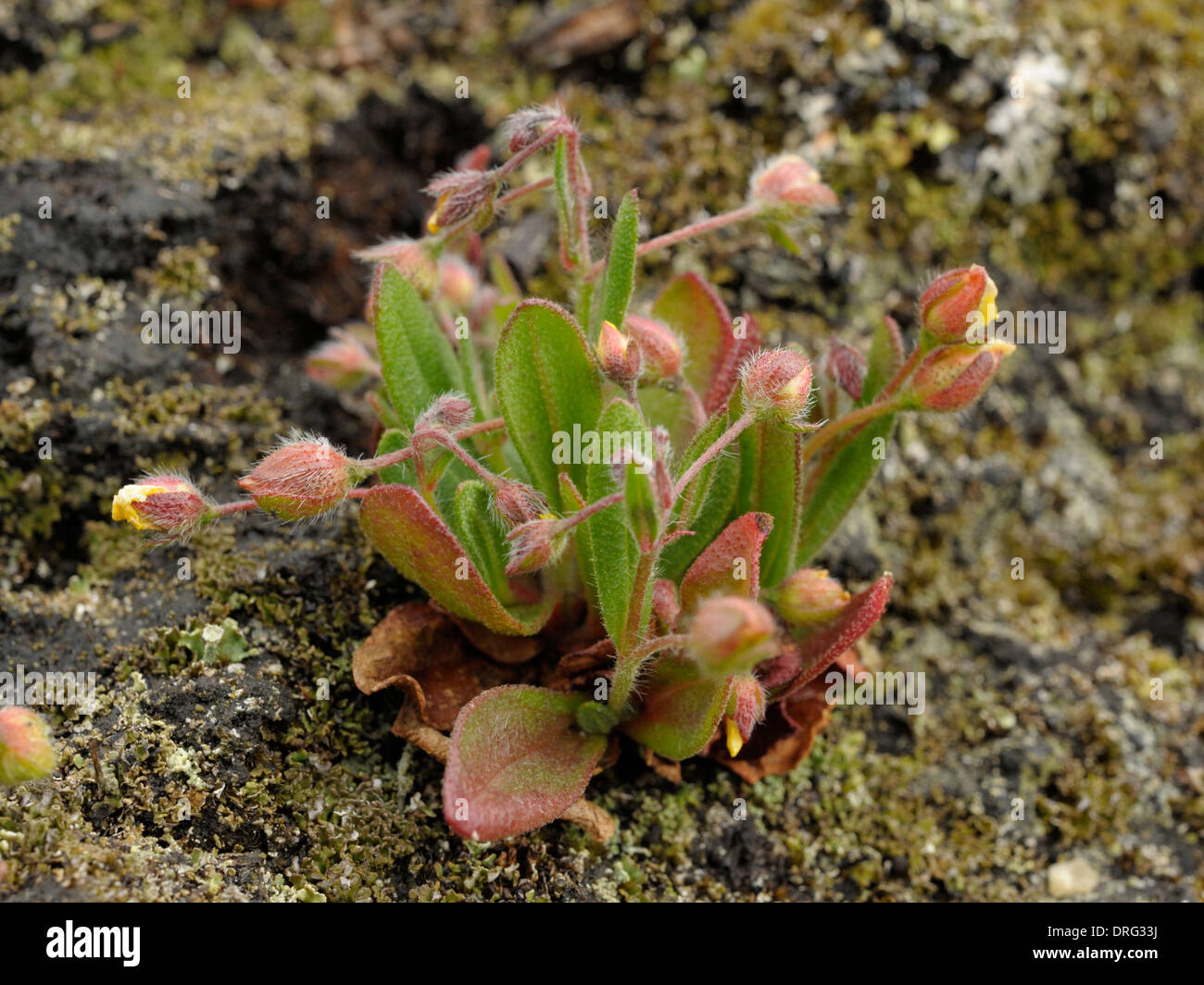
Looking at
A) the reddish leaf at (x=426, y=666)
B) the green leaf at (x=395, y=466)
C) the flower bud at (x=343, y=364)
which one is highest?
the flower bud at (x=343, y=364)

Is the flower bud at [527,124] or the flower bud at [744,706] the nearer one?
the flower bud at [744,706]

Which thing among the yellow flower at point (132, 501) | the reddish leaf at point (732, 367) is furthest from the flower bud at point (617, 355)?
the yellow flower at point (132, 501)

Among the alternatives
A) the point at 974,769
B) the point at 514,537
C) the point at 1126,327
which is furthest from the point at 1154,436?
the point at 514,537

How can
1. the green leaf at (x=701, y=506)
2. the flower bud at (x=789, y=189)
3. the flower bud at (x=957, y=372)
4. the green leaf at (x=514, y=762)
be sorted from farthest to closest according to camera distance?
the flower bud at (x=789, y=189) < the flower bud at (x=957, y=372) < the green leaf at (x=701, y=506) < the green leaf at (x=514, y=762)

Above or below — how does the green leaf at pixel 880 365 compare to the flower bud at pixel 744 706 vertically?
above

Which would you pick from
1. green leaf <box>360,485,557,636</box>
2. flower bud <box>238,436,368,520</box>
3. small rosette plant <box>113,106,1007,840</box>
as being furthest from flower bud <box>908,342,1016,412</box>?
flower bud <box>238,436,368,520</box>

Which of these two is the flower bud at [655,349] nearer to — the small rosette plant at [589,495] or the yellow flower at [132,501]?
the small rosette plant at [589,495]

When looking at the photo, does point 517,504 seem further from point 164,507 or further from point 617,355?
point 164,507

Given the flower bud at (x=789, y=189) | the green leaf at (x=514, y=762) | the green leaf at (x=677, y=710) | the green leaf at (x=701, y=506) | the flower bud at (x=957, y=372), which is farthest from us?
the flower bud at (x=789, y=189)

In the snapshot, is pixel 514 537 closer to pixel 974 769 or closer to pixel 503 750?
pixel 503 750
